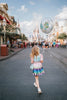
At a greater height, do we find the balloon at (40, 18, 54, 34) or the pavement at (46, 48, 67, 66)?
the balloon at (40, 18, 54, 34)

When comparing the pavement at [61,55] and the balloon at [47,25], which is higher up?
the balloon at [47,25]

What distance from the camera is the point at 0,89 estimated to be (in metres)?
5.19

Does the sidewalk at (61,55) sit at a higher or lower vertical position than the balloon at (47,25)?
lower

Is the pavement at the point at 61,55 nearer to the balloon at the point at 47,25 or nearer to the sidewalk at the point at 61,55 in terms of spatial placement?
the sidewalk at the point at 61,55

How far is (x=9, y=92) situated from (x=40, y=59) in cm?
134

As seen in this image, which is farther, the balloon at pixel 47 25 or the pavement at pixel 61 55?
the balloon at pixel 47 25

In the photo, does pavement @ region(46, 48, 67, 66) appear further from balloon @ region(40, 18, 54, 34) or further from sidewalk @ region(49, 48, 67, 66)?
balloon @ region(40, 18, 54, 34)

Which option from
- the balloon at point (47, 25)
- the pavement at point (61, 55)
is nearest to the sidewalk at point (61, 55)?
the pavement at point (61, 55)

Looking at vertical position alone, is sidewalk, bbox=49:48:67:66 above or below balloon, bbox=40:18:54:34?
below

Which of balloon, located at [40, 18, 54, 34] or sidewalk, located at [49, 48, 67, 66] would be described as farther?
balloon, located at [40, 18, 54, 34]

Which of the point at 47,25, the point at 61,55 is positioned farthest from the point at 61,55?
the point at 47,25

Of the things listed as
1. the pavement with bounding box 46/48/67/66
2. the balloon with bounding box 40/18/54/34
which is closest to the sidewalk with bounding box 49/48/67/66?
the pavement with bounding box 46/48/67/66

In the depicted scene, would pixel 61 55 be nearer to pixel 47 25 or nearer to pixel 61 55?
pixel 61 55

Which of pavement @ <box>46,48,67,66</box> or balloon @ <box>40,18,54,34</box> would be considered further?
balloon @ <box>40,18,54,34</box>
